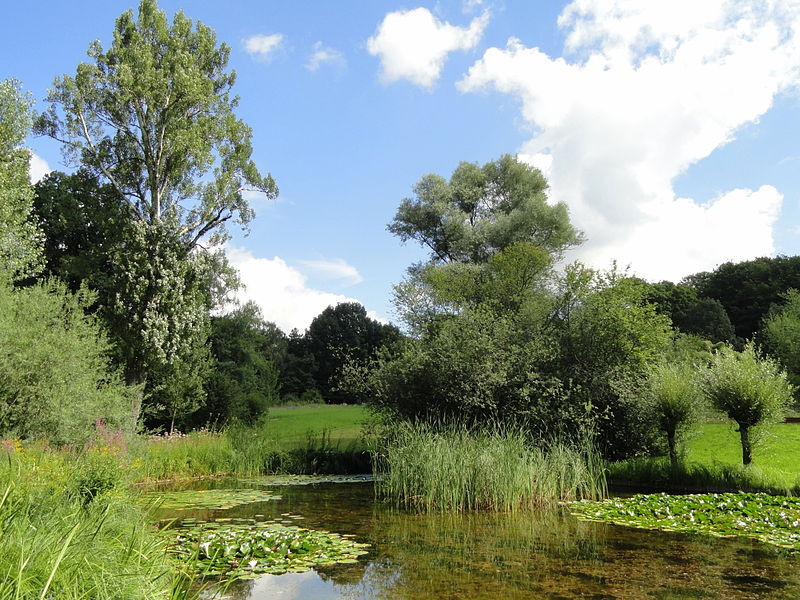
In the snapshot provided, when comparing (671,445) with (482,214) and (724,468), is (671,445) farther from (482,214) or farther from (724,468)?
(482,214)

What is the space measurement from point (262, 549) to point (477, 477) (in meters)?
5.96

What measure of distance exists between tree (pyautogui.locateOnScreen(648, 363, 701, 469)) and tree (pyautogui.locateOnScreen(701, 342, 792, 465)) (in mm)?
813

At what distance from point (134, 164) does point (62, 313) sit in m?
9.96

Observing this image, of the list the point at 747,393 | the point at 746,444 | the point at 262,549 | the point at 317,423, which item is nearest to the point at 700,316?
the point at 317,423

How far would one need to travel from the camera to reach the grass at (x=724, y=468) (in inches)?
543

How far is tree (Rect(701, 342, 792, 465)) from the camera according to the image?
14.5m

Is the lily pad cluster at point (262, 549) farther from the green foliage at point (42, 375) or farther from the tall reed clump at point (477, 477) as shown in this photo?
the green foliage at point (42, 375)

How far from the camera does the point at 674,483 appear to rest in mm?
15477

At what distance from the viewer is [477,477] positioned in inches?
496

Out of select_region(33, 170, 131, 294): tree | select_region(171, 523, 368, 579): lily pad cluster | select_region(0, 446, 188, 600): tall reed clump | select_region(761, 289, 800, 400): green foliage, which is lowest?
select_region(171, 523, 368, 579): lily pad cluster

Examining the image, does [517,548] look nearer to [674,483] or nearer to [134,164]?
[674,483]

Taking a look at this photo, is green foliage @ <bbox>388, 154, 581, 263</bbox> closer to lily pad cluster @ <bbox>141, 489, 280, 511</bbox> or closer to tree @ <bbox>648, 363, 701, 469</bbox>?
tree @ <bbox>648, 363, 701, 469</bbox>

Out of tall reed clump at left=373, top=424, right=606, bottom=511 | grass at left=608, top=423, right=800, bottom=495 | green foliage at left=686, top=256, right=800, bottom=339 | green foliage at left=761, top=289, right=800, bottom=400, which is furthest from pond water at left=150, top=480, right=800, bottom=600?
green foliage at left=686, top=256, right=800, bottom=339

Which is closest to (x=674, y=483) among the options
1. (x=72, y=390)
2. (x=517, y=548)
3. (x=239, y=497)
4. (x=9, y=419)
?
(x=517, y=548)
